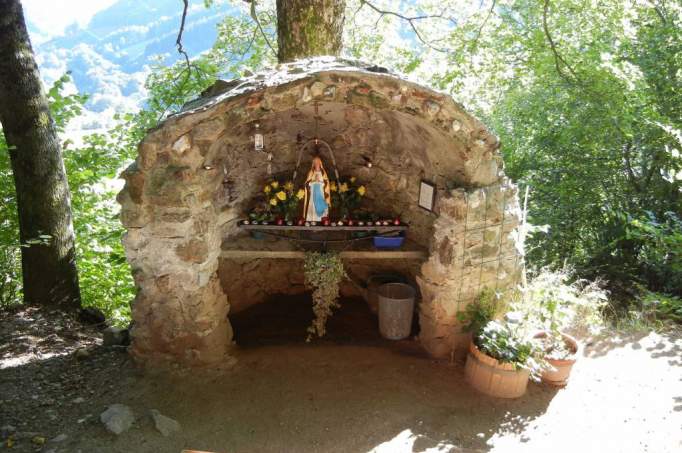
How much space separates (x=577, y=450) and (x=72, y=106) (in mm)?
7396

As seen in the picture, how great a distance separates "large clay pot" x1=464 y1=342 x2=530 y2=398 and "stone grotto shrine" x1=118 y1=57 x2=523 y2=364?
0.48 metres

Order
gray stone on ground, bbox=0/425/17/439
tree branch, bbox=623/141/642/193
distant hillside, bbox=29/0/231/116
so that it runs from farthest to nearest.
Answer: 1. distant hillside, bbox=29/0/231/116
2. tree branch, bbox=623/141/642/193
3. gray stone on ground, bbox=0/425/17/439

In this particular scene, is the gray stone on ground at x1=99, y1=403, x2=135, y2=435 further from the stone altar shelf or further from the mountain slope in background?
the mountain slope in background

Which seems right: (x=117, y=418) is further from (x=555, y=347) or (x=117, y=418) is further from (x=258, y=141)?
(x=555, y=347)

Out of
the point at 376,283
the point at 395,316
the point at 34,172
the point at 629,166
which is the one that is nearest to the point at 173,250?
the point at 34,172

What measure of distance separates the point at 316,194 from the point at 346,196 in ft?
2.00

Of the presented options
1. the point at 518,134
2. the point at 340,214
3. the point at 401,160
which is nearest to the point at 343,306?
the point at 340,214

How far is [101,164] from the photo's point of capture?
7613 mm

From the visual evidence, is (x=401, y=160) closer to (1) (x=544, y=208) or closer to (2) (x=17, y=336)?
(1) (x=544, y=208)

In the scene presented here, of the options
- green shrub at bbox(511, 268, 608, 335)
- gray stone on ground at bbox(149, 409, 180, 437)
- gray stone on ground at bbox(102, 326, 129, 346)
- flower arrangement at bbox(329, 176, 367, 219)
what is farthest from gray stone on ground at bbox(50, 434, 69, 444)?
green shrub at bbox(511, 268, 608, 335)

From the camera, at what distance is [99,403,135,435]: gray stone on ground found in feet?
13.7

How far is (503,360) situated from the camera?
4.79 metres

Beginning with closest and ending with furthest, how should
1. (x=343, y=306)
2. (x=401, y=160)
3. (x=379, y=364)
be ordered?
(x=379, y=364)
(x=401, y=160)
(x=343, y=306)

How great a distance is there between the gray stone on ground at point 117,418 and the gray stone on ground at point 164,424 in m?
0.19
